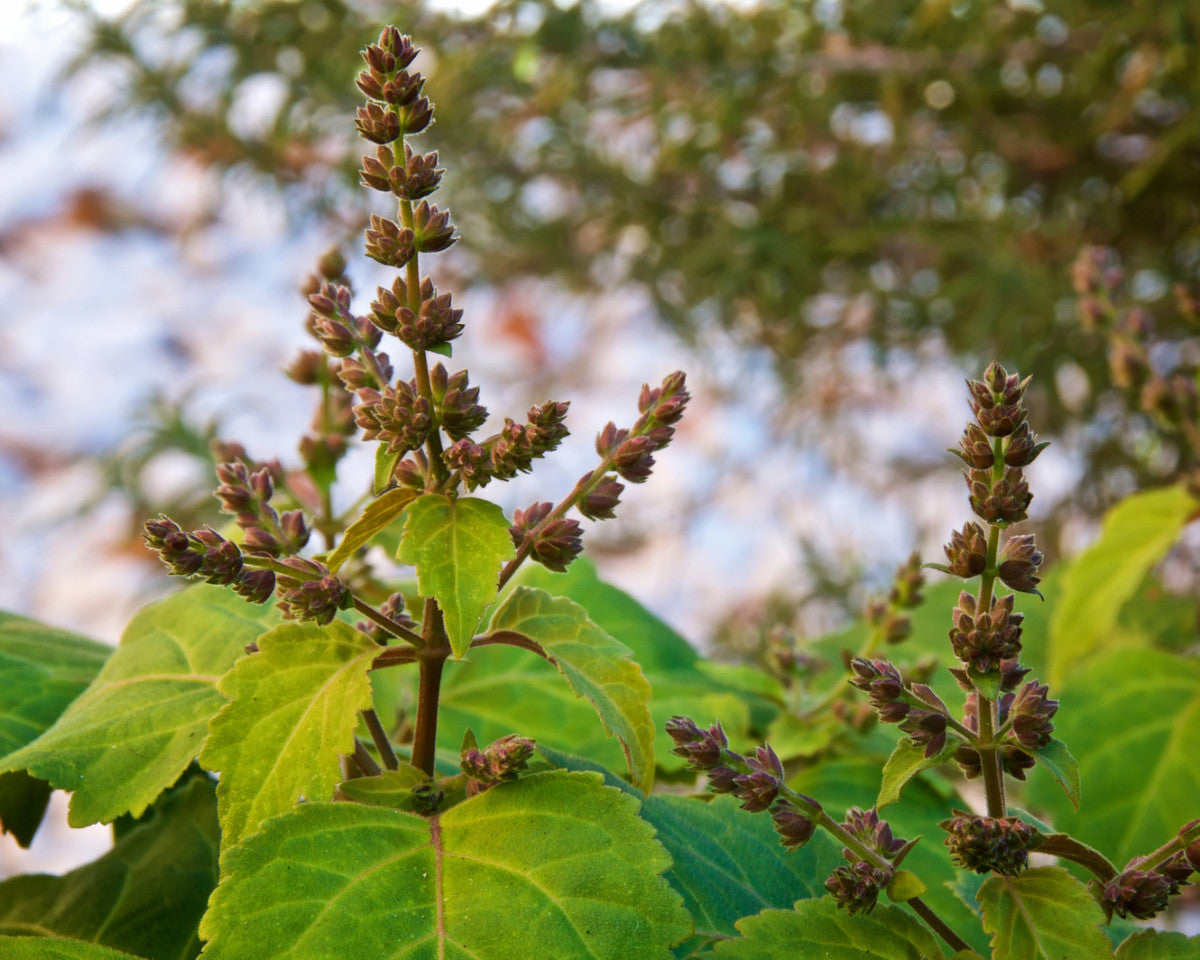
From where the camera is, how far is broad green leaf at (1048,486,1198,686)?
3.03ft

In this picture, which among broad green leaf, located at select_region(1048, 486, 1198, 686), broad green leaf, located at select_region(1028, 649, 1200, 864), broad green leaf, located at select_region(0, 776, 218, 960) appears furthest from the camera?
broad green leaf, located at select_region(1048, 486, 1198, 686)

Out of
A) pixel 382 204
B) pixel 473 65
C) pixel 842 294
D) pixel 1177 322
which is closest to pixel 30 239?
pixel 382 204

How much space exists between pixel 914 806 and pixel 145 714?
0.40 metres

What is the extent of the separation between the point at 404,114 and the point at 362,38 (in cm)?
178

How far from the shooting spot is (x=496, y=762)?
393mm

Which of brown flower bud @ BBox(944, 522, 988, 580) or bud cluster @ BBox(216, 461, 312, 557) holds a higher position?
bud cluster @ BBox(216, 461, 312, 557)

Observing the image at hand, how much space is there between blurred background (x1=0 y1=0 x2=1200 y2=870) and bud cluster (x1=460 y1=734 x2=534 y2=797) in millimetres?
1304

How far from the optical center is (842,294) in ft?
7.05

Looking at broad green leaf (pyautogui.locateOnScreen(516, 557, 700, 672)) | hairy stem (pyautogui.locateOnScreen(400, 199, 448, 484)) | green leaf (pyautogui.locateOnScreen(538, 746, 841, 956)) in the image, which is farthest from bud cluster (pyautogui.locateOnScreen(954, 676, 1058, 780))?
broad green leaf (pyautogui.locateOnScreen(516, 557, 700, 672))

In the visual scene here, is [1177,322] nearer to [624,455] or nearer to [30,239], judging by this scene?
[624,455]

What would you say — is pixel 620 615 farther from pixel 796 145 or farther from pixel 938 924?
pixel 796 145

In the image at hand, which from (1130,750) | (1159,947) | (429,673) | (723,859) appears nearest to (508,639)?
(429,673)

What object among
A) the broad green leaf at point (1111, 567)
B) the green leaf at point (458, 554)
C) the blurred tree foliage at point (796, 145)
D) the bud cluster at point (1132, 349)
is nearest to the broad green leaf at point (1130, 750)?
the broad green leaf at point (1111, 567)

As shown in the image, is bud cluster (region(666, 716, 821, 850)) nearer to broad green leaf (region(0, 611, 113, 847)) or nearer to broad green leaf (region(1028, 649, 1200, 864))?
broad green leaf (region(0, 611, 113, 847))
